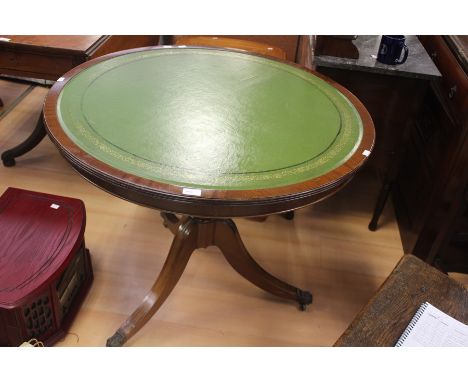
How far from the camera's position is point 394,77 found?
190 cm

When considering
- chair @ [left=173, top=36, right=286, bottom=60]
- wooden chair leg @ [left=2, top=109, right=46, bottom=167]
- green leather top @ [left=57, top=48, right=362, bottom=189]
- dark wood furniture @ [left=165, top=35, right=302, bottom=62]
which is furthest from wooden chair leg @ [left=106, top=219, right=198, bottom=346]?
dark wood furniture @ [left=165, top=35, right=302, bottom=62]

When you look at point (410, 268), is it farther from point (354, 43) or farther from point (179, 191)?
point (354, 43)

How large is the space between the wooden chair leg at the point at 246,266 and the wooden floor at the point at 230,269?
0.24 feet

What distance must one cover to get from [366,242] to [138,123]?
140 centimetres

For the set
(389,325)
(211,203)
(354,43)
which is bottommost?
(389,325)

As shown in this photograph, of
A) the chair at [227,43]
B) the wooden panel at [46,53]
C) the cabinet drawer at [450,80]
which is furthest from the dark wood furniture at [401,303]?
the chair at [227,43]

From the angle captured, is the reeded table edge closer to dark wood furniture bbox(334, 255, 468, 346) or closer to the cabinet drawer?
dark wood furniture bbox(334, 255, 468, 346)

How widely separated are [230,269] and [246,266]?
28cm

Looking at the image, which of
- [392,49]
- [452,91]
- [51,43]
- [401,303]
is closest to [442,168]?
[452,91]

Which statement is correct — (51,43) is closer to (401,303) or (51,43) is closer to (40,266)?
(40,266)

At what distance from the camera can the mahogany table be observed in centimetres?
115

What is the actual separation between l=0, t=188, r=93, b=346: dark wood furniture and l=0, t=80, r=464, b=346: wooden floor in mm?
98

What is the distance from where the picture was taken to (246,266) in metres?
1.80

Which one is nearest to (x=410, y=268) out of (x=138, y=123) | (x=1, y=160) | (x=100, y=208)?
(x=138, y=123)
